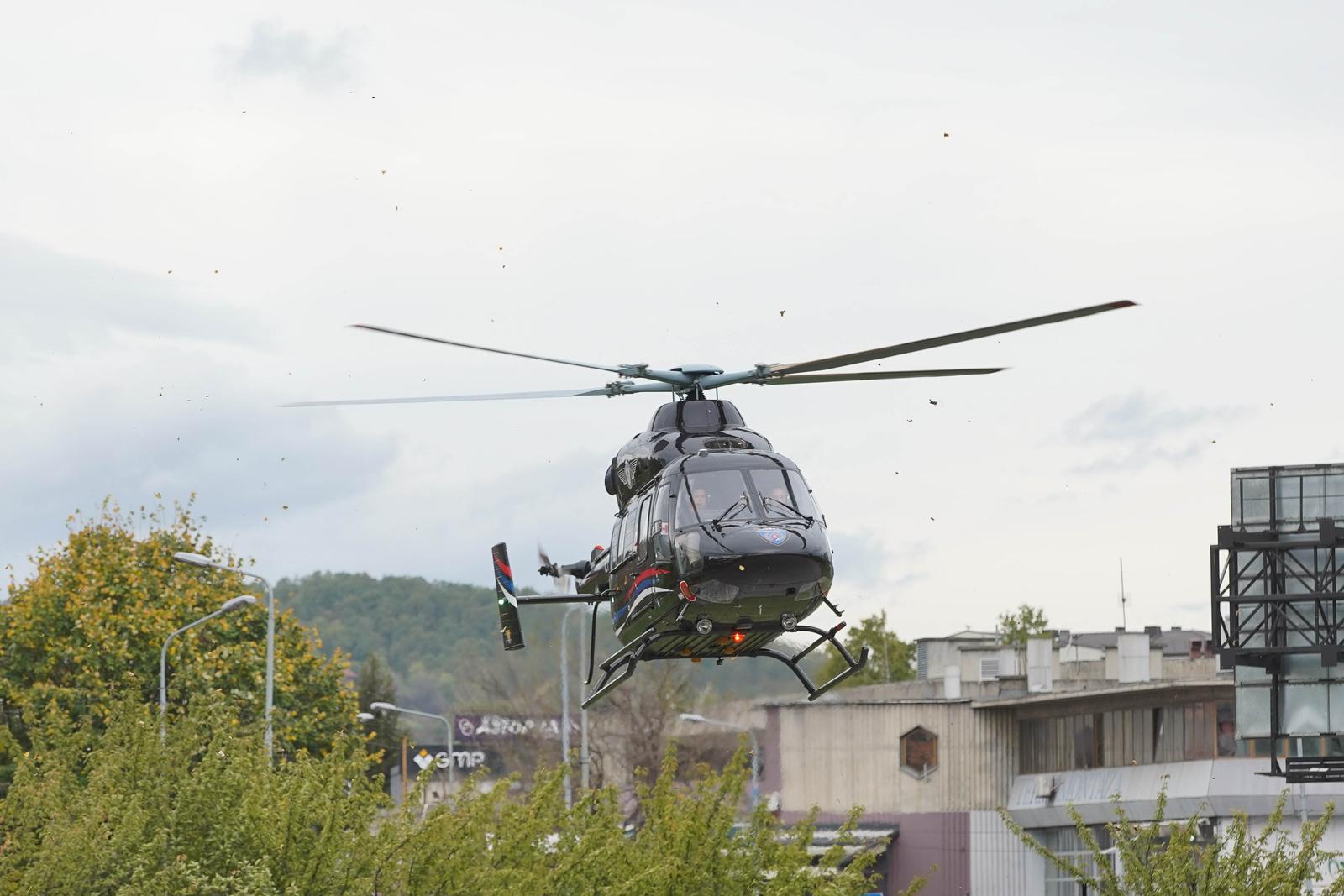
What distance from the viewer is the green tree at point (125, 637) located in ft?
175

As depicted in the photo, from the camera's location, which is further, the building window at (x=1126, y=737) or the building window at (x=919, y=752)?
the building window at (x=919, y=752)

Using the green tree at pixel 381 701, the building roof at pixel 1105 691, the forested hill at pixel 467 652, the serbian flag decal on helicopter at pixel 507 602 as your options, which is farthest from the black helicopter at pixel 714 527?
the green tree at pixel 381 701

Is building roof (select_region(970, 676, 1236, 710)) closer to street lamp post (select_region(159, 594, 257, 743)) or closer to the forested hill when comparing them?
the forested hill

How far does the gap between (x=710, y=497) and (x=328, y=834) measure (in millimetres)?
9114

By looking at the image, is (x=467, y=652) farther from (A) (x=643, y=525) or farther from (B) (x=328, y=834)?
(A) (x=643, y=525)

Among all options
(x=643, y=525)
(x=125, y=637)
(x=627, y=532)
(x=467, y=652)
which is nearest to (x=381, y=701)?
(x=467, y=652)

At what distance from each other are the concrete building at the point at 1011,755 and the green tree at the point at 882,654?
78.4ft

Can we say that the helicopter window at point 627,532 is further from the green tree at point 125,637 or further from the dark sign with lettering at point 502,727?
the dark sign with lettering at point 502,727

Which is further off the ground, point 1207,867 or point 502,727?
point 1207,867

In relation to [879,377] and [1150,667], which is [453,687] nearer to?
[1150,667]

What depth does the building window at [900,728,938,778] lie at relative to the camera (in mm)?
78188

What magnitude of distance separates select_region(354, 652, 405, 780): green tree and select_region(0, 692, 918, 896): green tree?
234ft

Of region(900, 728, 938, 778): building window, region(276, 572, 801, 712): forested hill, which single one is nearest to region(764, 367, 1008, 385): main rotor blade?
region(276, 572, 801, 712): forested hill

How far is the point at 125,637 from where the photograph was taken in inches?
2106
